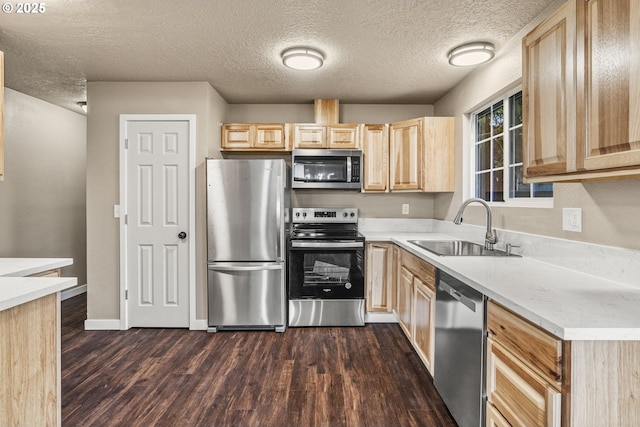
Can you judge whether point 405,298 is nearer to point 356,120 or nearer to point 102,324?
point 356,120

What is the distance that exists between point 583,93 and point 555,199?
0.82m

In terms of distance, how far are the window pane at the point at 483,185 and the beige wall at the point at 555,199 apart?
15 centimetres

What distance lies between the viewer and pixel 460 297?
65.6 inches

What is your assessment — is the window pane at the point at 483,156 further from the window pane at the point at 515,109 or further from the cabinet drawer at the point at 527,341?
the cabinet drawer at the point at 527,341

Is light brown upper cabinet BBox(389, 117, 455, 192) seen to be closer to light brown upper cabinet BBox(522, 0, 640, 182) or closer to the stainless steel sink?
the stainless steel sink

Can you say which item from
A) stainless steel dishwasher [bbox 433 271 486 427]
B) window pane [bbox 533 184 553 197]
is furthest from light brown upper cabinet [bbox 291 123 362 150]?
stainless steel dishwasher [bbox 433 271 486 427]

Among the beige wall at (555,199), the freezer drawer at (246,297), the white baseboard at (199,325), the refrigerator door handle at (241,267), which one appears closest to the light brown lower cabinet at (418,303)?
the beige wall at (555,199)

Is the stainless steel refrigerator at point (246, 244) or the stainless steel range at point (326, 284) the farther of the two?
the stainless steel range at point (326, 284)

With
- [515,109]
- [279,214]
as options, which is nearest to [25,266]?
[279,214]

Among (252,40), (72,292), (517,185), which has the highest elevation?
(252,40)

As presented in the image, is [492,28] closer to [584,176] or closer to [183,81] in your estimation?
[584,176]

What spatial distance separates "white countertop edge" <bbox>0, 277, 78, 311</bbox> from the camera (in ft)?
4.05

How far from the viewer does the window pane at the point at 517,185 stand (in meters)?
2.36

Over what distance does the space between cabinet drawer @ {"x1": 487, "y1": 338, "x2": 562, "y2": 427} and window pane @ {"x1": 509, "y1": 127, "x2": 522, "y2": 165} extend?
1607 mm
